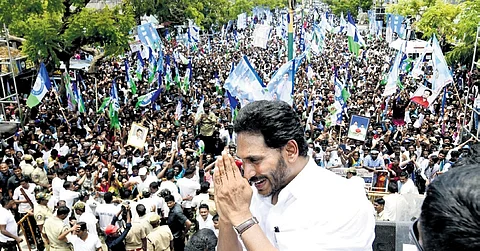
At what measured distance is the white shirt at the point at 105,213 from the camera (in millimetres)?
6199

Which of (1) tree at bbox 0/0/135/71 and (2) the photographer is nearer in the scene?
(2) the photographer

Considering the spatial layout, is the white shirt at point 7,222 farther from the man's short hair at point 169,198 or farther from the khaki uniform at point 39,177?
the man's short hair at point 169,198

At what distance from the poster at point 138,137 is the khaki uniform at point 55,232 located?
3.96 m

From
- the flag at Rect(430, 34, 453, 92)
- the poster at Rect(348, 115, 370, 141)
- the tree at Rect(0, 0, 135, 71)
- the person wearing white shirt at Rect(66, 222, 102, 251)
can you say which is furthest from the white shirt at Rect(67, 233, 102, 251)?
the tree at Rect(0, 0, 135, 71)

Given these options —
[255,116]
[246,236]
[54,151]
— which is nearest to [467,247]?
[246,236]

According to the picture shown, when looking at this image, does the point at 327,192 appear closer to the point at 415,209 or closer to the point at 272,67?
the point at 415,209

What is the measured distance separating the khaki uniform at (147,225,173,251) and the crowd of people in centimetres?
1

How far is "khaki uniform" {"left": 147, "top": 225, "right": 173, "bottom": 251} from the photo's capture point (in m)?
5.41

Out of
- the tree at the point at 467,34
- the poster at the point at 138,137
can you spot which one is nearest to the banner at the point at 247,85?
the poster at the point at 138,137

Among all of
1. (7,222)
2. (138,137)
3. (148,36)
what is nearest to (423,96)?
(138,137)

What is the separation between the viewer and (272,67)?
67.4 feet

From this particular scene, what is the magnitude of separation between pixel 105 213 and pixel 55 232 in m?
0.80

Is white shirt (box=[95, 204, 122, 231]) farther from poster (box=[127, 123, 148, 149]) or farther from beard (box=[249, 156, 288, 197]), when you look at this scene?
beard (box=[249, 156, 288, 197])

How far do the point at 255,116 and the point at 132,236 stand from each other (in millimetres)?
4270
